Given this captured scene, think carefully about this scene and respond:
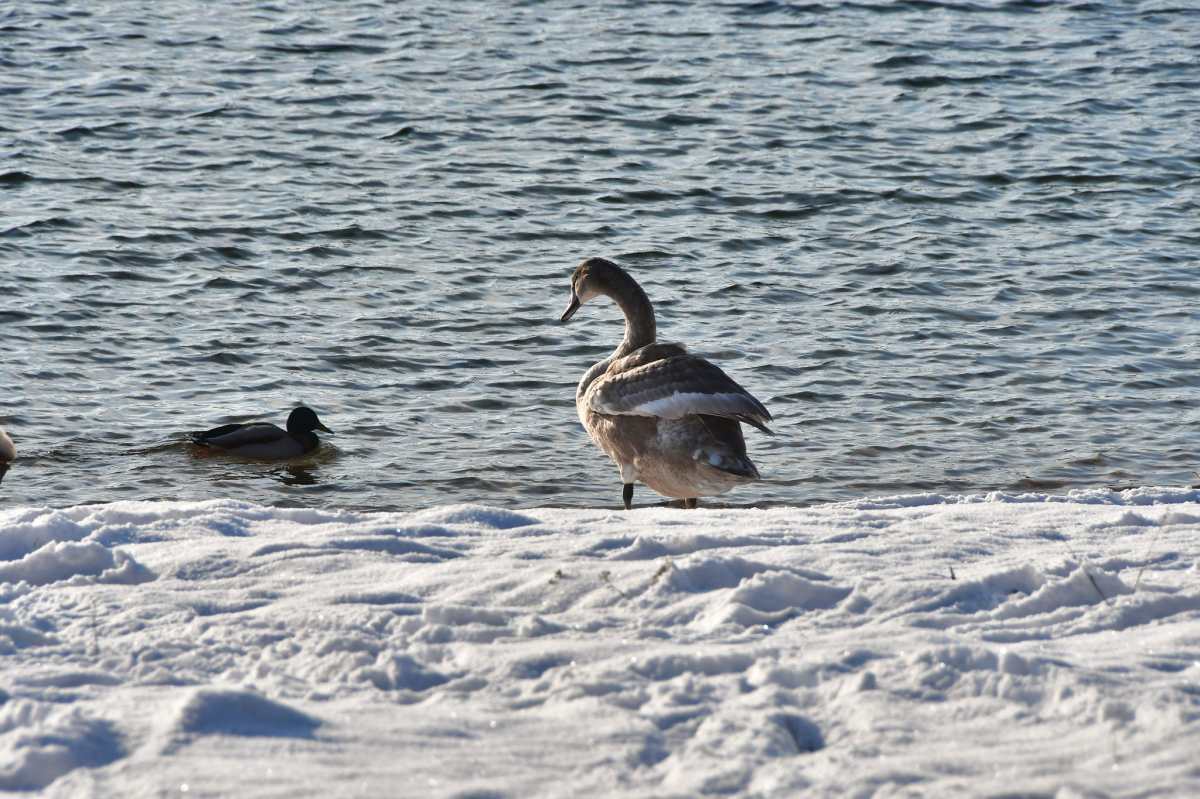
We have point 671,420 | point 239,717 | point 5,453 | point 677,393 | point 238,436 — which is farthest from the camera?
point 238,436

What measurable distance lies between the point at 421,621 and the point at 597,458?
5181 mm

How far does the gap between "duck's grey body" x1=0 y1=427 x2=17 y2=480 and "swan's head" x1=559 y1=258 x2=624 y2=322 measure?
3.86 metres

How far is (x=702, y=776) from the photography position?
3.36 m

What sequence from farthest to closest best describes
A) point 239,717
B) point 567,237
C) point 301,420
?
point 567,237
point 301,420
point 239,717

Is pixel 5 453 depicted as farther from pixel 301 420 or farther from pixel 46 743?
pixel 46 743

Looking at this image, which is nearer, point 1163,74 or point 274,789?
point 274,789

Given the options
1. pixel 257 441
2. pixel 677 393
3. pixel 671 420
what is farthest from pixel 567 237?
pixel 677 393

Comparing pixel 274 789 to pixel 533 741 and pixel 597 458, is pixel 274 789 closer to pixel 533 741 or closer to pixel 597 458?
pixel 533 741

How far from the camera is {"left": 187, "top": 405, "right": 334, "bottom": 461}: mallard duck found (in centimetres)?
916

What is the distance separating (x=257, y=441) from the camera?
927 cm

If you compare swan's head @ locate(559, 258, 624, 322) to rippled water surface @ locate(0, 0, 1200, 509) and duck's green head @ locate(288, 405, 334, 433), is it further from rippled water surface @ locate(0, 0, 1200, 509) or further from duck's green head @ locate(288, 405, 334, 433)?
duck's green head @ locate(288, 405, 334, 433)

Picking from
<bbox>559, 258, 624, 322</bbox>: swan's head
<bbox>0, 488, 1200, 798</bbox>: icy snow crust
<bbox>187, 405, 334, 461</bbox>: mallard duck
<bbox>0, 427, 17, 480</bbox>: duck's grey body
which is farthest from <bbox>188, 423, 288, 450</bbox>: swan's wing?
<bbox>0, 488, 1200, 798</bbox>: icy snow crust

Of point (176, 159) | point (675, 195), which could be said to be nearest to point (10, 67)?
point (176, 159)

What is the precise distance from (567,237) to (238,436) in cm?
520
